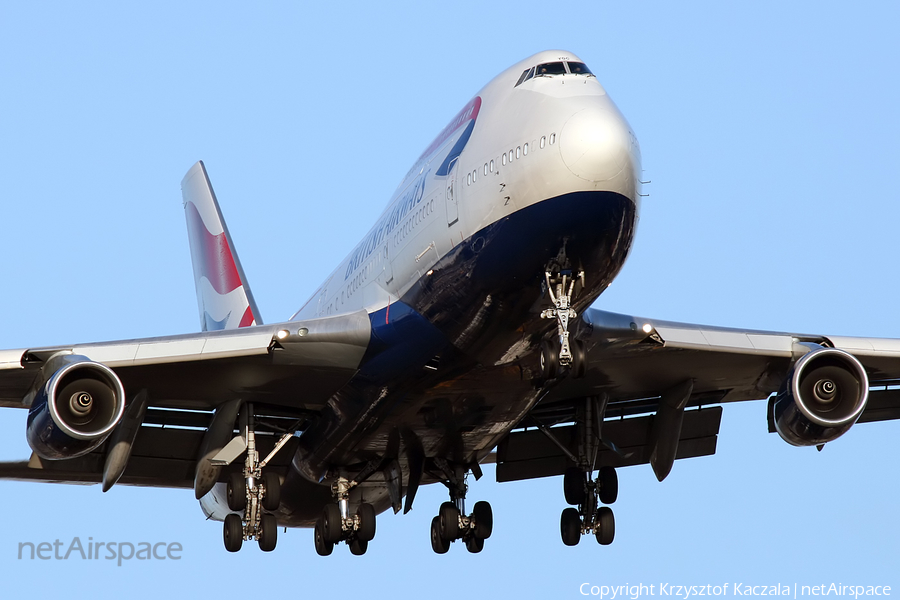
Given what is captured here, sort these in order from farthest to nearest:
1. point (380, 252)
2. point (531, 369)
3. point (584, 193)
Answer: point (380, 252)
point (531, 369)
point (584, 193)

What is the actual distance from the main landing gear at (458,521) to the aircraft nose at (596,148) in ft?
31.3

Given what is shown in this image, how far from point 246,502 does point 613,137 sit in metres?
10.1

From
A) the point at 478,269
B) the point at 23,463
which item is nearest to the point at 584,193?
the point at 478,269

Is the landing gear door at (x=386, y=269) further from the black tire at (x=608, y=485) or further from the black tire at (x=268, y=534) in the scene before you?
the black tire at (x=608, y=485)

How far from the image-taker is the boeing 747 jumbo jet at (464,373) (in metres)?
20.3

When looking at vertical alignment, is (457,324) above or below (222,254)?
below

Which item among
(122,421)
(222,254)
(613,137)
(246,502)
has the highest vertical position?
(222,254)

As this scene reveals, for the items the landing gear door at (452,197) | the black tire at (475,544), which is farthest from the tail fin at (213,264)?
the landing gear door at (452,197)

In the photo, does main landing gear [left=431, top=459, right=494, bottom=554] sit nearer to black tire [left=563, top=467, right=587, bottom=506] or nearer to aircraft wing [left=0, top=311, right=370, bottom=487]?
black tire [left=563, top=467, right=587, bottom=506]

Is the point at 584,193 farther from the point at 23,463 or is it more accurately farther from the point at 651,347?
the point at 23,463

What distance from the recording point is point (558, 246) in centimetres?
1998

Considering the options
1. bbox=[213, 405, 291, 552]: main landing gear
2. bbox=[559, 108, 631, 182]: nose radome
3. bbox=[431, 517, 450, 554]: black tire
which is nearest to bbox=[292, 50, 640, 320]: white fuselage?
bbox=[559, 108, 631, 182]: nose radome

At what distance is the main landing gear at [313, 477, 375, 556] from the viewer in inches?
1055

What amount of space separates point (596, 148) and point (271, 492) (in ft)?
32.0
